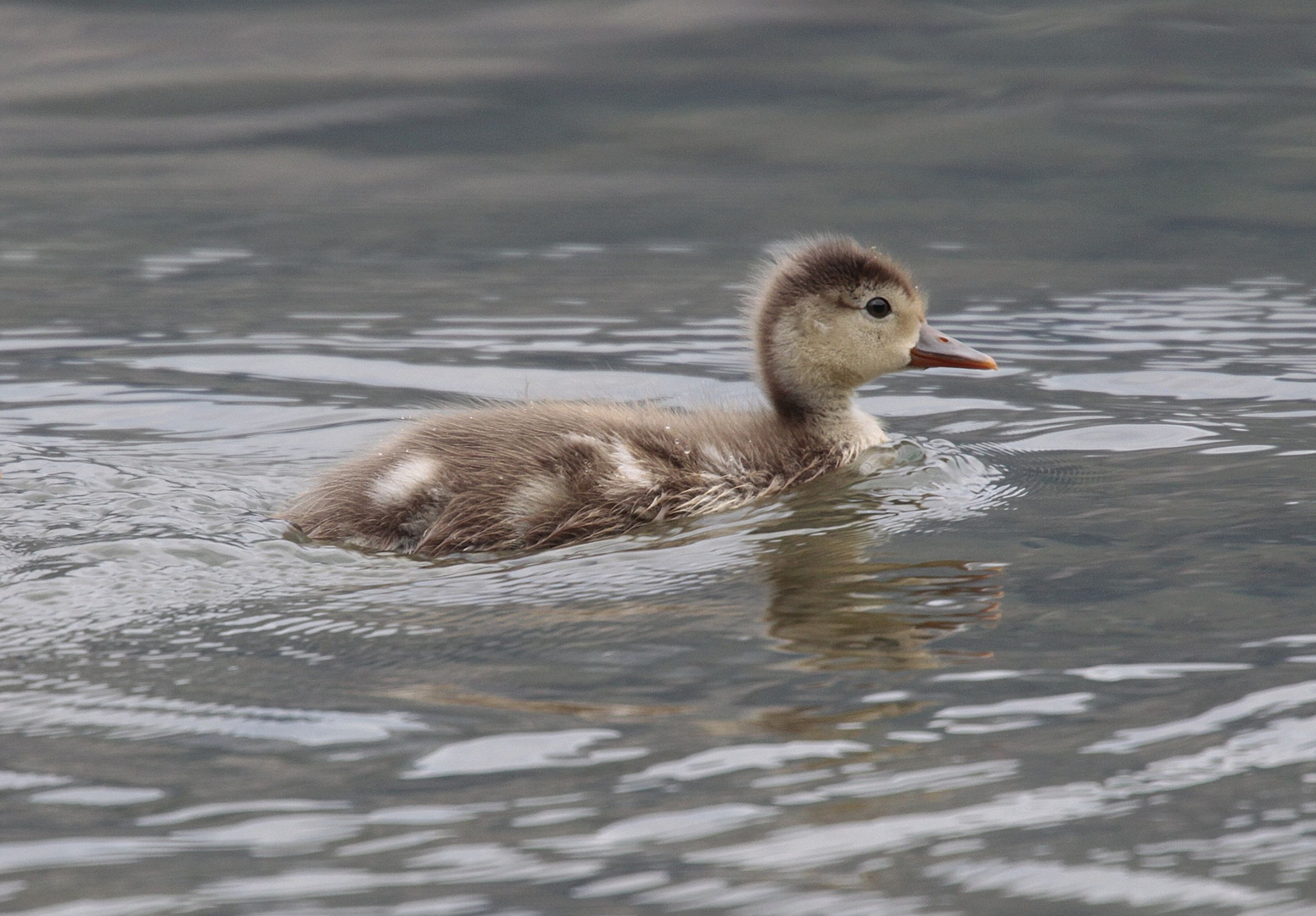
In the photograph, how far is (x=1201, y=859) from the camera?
3.03 metres

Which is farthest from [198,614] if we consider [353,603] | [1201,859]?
[1201,859]

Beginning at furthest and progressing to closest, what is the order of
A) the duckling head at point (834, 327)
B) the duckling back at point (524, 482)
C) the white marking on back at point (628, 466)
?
the duckling head at point (834, 327), the white marking on back at point (628, 466), the duckling back at point (524, 482)

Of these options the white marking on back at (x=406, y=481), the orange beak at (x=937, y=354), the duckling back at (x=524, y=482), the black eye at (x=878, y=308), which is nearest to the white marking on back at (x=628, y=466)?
the duckling back at (x=524, y=482)

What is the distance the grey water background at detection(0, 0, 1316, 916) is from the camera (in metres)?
3.10

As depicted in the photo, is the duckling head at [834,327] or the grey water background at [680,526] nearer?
the grey water background at [680,526]

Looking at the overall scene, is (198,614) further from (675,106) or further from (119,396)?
(675,106)

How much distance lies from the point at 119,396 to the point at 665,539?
3114 mm

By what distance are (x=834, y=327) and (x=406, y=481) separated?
4.97 feet

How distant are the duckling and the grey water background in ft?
0.42

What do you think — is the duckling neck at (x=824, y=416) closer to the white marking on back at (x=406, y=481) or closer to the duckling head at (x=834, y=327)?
the duckling head at (x=834, y=327)

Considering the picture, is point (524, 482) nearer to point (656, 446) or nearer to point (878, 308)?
point (656, 446)

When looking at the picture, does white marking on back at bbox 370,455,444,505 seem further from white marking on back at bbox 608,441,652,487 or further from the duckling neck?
the duckling neck

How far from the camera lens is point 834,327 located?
5.78 metres

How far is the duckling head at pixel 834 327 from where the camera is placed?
5762 millimetres
